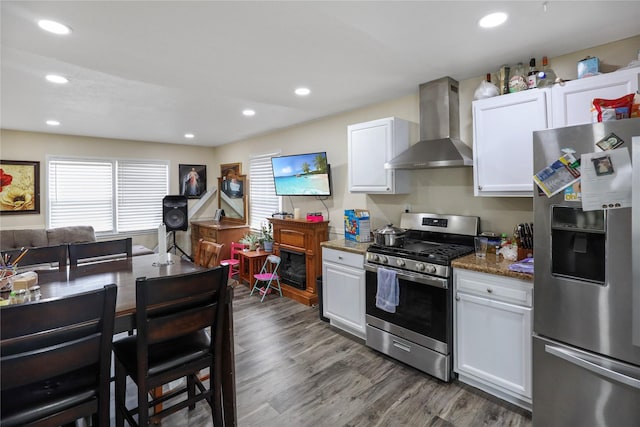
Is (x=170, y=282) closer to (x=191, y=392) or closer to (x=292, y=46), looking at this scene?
(x=191, y=392)

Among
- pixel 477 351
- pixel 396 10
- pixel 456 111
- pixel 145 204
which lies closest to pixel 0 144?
pixel 145 204

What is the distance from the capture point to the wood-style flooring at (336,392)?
207 centimetres

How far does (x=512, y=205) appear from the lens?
2605 mm

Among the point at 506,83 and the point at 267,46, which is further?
the point at 506,83

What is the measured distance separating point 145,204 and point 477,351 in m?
5.95

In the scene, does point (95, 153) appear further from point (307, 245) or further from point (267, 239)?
point (307, 245)

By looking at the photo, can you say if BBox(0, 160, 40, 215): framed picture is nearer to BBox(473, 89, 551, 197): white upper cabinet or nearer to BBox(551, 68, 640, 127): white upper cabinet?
BBox(473, 89, 551, 197): white upper cabinet

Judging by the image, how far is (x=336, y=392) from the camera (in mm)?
2359

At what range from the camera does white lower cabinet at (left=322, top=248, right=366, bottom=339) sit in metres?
3.05

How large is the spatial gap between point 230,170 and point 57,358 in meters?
5.28

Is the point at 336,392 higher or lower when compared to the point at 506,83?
lower

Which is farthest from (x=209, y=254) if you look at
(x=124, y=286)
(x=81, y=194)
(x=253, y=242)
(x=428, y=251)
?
(x=81, y=194)

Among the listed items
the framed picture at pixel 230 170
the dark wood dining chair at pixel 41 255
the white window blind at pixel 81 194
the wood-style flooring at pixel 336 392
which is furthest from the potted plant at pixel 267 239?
the white window blind at pixel 81 194

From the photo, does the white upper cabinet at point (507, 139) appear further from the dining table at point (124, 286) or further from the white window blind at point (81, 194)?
the white window blind at point (81, 194)
